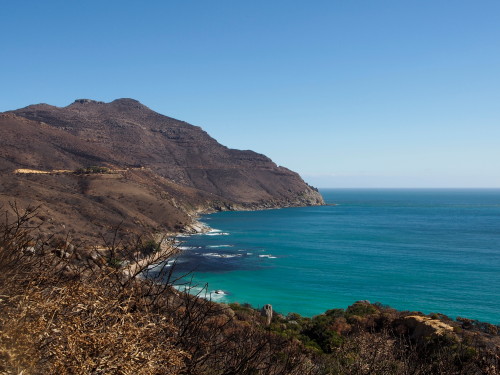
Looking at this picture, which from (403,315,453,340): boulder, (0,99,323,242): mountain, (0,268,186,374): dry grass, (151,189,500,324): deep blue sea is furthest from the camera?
(0,99,323,242): mountain

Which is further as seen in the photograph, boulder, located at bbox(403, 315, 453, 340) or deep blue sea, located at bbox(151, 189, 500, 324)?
deep blue sea, located at bbox(151, 189, 500, 324)

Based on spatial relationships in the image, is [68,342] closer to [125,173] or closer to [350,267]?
[350,267]

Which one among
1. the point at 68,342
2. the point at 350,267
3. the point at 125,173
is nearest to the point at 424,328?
the point at 68,342

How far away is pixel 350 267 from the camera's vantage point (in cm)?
5309

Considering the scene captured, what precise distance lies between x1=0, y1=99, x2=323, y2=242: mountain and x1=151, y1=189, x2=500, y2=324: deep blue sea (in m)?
15.0

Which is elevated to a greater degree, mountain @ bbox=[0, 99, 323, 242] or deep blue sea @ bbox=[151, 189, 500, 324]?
mountain @ bbox=[0, 99, 323, 242]

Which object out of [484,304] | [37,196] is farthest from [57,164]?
[484,304]

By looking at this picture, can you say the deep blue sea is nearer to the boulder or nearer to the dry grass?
the boulder

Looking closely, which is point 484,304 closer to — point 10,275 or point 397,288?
point 397,288

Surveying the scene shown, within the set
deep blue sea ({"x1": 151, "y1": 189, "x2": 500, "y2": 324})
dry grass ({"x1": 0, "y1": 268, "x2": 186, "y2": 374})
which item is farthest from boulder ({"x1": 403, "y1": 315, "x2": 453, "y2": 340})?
dry grass ({"x1": 0, "y1": 268, "x2": 186, "y2": 374})

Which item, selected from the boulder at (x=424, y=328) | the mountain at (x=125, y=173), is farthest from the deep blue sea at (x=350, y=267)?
the mountain at (x=125, y=173)

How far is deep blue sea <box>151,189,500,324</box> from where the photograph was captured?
39.4m

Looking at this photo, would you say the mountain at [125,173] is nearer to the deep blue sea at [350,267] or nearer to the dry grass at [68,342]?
the dry grass at [68,342]

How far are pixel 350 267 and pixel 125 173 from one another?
63.7 metres
